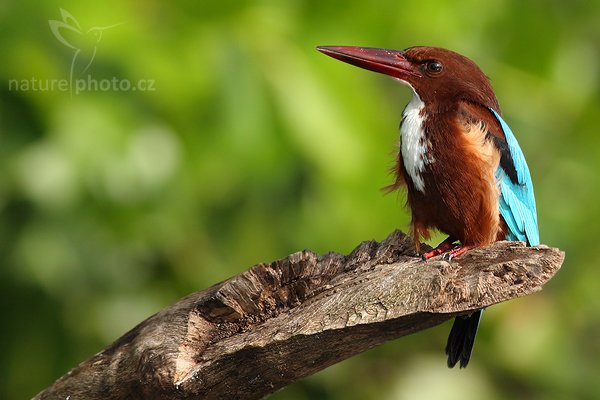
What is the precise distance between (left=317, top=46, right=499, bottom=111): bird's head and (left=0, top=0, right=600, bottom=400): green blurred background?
0.26 feet

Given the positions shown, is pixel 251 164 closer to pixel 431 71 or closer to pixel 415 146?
pixel 415 146

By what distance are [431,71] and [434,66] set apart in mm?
26

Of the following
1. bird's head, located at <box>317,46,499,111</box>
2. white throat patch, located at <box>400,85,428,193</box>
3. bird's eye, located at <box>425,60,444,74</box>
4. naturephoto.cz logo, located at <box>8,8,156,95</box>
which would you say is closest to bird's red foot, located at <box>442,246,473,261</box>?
white throat patch, located at <box>400,85,428,193</box>

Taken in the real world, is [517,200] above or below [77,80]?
below

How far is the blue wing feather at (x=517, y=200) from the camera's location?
434 cm

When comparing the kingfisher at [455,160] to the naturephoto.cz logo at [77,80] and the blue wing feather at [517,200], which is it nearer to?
the blue wing feather at [517,200]

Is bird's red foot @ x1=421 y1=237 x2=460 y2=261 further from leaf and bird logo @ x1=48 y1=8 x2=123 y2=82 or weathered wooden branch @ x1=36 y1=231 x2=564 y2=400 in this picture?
leaf and bird logo @ x1=48 y1=8 x2=123 y2=82

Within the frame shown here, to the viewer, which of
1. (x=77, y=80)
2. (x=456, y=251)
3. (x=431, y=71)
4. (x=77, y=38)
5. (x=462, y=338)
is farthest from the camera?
(x=77, y=80)

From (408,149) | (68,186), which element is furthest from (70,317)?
(408,149)

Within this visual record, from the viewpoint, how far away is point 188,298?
3.62 m

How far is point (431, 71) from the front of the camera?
450 cm

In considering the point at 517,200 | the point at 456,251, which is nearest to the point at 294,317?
the point at 456,251

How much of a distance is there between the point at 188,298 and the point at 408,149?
1098 millimetres

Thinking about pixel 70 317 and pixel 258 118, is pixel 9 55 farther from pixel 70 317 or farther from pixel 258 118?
pixel 70 317
